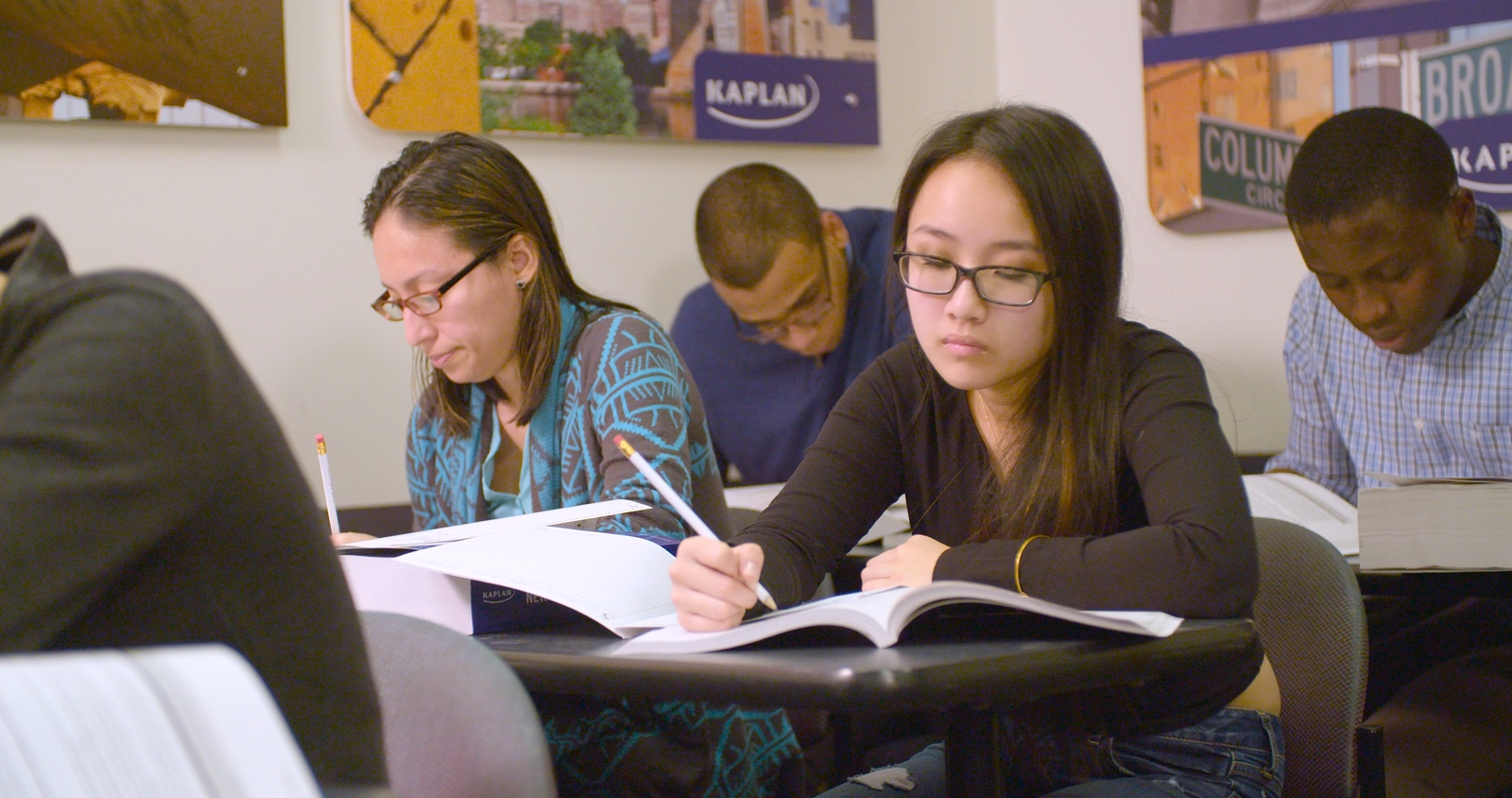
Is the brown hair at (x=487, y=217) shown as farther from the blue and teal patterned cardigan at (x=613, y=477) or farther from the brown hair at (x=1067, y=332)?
the brown hair at (x=1067, y=332)

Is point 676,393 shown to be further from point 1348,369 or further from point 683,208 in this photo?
point 1348,369

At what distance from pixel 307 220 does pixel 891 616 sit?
178 centimetres

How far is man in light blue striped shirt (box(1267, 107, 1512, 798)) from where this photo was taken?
6.61 ft

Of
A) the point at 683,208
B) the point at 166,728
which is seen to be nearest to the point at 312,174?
the point at 683,208

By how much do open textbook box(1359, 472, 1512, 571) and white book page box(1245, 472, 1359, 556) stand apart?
0.51ft

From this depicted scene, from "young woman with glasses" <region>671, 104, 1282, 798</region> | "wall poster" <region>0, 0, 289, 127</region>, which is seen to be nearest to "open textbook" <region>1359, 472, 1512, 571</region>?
"young woman with glasses" <region>671, 104, 1282, 798</region>

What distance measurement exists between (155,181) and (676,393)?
1.13 meters

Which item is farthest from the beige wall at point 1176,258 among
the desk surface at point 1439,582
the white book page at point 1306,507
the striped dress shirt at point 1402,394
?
the desk surface at point 1439,582

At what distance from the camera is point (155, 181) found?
2152mm

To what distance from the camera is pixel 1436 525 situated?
1371 mm

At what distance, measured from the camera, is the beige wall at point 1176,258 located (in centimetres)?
265

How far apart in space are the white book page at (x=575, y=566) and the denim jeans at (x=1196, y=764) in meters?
0.26

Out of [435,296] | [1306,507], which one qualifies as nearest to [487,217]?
[435,296]

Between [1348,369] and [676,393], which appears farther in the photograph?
[1348,369]
